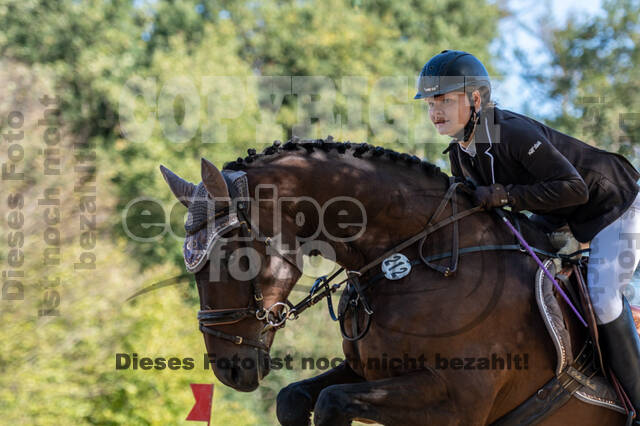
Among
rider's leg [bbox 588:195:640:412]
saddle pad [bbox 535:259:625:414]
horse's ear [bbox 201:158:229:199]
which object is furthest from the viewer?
rider's leg [bbox 588:195:640:412]

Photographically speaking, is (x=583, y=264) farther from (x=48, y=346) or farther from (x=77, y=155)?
(x=77, y=155)

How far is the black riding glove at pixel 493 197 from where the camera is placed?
3545mm

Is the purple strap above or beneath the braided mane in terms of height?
beneath

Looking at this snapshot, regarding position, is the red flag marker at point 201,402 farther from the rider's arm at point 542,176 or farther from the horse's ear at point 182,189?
the rider's arm at point 542,176

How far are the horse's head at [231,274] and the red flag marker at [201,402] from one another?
918 millimetres

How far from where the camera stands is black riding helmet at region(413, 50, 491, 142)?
12.2 ft

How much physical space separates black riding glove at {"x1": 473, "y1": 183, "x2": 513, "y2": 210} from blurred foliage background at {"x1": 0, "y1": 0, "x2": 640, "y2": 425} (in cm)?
501

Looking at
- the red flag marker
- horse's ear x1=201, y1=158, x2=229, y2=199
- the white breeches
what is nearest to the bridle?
horse's ear x1=201, y1=158, x2=229, y2=199

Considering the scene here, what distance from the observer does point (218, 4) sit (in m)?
25.7

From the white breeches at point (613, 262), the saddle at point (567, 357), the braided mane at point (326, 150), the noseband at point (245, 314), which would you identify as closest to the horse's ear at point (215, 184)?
the noseband at point (245, 314)

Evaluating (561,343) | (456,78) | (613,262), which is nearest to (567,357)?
(561,343)

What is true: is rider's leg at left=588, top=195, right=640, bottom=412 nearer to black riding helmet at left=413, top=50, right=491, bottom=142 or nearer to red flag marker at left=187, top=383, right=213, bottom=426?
black riding helmet at left=413, top=50, right=491, bottom=142

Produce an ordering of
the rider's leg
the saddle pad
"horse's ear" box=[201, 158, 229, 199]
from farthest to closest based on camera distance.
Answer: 1. the rider's leg
2. the saddle pad
3. "horse's ear" box=[201, 158, 229, 199]

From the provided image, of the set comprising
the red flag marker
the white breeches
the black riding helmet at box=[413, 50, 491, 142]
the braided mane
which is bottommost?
the red flag marker
